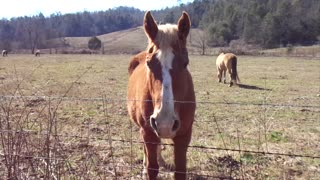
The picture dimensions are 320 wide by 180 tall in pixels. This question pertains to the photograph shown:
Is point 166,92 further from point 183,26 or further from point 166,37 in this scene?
point 183,26

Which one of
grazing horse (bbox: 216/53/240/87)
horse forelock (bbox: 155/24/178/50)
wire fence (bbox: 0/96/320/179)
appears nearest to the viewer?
horse forelock (bbox: 155/24/178/50)

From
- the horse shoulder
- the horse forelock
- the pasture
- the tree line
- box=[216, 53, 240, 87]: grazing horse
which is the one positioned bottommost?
the pasture

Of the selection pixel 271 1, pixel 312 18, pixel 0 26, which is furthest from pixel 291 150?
pixel 0 26

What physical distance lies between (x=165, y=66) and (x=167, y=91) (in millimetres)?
290

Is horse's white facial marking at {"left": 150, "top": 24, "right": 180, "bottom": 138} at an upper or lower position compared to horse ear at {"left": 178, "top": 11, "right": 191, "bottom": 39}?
lower

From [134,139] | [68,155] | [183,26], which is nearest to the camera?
[183,26]

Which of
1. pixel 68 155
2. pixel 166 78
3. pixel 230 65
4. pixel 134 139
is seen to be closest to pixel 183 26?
pixel 166 78

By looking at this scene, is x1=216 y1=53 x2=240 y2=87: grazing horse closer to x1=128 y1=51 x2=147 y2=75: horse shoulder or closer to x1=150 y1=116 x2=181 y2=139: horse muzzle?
x1=128 y1=51 x2=147 y2=75: horse shoulder

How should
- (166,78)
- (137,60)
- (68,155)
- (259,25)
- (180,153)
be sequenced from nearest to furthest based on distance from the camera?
1. (166,78)
2. (180,153)
3. (68,155)
4. (137,60)
5. (259,25)

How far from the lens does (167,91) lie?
3291 millimetres

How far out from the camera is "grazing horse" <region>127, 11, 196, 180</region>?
3.22 meters

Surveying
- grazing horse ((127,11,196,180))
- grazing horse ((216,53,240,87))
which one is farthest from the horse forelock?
grazing horse ((216,53,240,87))

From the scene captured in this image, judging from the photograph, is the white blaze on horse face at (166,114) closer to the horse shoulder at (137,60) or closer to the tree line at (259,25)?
the horse shoulder at (137,60)

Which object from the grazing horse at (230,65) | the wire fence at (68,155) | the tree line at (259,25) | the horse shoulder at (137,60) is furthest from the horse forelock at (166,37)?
the tree line at (259,25)
